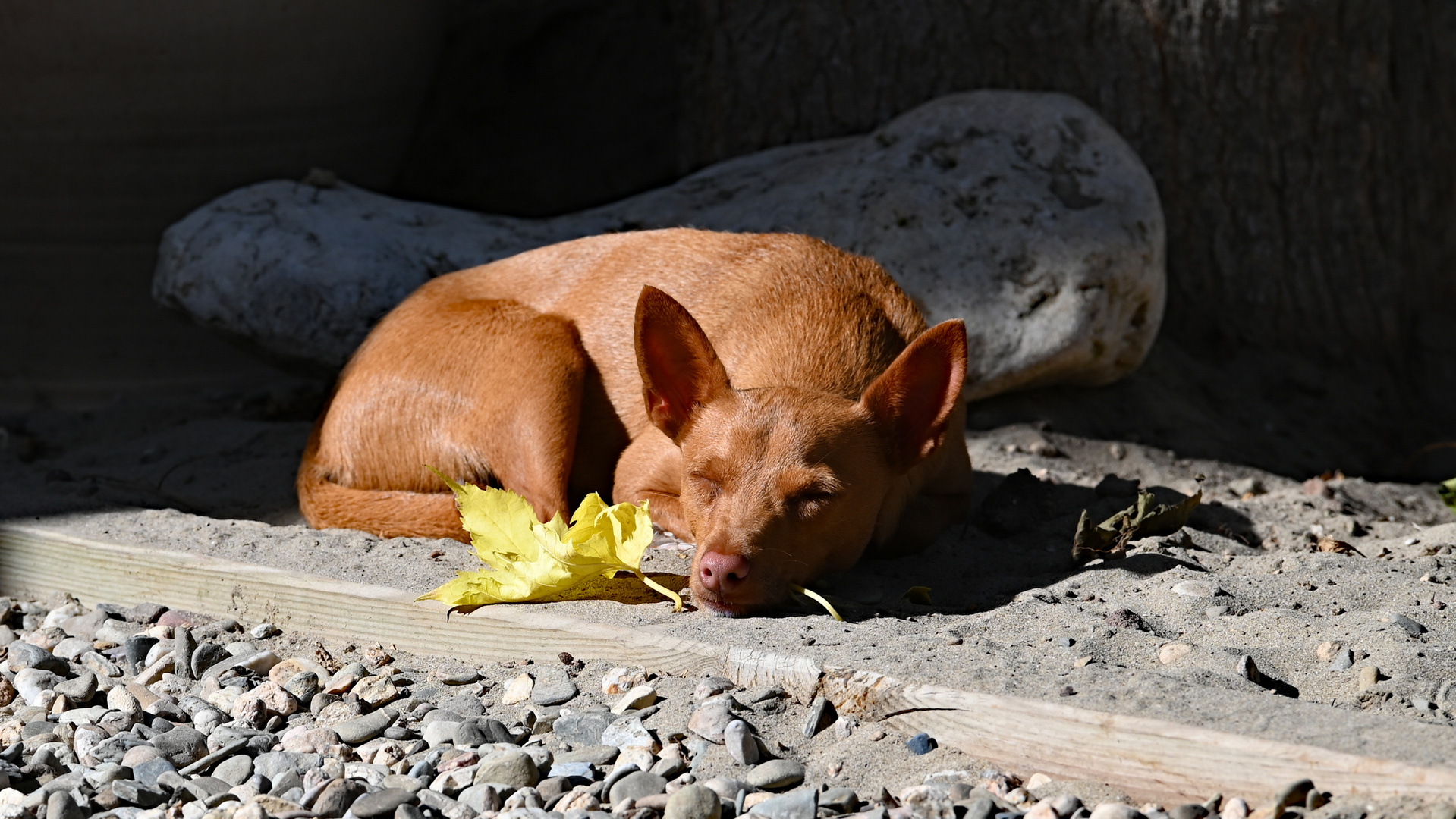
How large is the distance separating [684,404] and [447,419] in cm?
107

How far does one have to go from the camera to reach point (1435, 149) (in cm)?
595

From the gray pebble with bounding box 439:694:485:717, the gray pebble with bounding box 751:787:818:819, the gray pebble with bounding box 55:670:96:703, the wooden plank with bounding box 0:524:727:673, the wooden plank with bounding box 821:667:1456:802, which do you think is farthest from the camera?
the gray pebble with bounding box 55:670:96:703

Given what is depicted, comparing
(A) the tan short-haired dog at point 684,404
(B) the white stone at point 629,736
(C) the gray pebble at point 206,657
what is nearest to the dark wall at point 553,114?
(A) the tan short-haired dog at point 684,404

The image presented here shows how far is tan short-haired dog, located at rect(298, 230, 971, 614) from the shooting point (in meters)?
3.19

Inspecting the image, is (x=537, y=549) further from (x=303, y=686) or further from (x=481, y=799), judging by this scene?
(x=481, y=799)

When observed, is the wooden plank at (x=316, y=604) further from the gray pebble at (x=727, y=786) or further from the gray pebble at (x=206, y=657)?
the gray pebble at (x=727, y=786)

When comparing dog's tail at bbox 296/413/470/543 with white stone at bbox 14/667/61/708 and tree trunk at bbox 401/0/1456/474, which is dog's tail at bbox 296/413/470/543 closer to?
white stone at bbox 14/667/61/708

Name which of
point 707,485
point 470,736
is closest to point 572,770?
point 470,736

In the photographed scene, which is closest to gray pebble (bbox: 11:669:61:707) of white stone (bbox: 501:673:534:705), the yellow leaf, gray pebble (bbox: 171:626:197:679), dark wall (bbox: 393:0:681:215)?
gray pebble (bbox: 171:626:197:679)

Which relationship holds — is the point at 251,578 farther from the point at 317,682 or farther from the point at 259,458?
the point at 259,458

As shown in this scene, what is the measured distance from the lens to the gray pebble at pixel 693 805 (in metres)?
2.36

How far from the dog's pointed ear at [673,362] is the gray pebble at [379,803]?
1238 millimetres

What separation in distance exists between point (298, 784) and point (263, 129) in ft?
13.2

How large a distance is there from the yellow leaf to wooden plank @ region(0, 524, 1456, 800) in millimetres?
62
